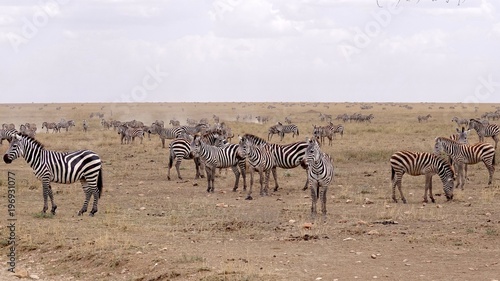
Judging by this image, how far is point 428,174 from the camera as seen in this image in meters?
15.4

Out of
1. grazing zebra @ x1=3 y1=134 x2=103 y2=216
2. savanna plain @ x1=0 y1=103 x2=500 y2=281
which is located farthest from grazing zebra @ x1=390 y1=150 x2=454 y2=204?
grazing zebra @ x1=3 y1=134 x2=103 y2=216

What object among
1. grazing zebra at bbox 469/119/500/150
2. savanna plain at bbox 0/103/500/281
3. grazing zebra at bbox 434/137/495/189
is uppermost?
grazing zebra at bbox 469/119/500/150

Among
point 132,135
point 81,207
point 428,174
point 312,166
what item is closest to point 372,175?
point 428,174

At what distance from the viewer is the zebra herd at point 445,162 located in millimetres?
15508

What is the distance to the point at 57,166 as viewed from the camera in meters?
13.9

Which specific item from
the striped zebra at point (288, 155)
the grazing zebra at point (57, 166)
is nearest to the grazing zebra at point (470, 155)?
the striped zebra at point (288, 155)

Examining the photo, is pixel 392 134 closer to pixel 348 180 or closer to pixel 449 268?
pixel 348 180

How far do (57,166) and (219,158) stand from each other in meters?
5.14

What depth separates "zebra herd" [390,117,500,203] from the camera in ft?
50.9

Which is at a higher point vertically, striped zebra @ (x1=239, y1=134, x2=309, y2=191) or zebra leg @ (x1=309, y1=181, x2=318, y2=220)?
striped zebra @ (x1=239, y1=134, x2=309, y2=191)

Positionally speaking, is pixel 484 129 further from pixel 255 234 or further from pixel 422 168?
pixel 255 234

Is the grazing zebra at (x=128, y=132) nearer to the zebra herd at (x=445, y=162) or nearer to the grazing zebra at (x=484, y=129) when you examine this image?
the grazing zebra at (x=484, y=129)

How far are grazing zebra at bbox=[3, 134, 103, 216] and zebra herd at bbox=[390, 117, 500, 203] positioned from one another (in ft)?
22.1

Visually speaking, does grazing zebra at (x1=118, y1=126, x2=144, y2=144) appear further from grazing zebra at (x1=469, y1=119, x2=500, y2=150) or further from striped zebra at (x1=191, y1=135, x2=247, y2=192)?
grazing zebra at (x1=469, y1=119, x2=500, y2=150)
